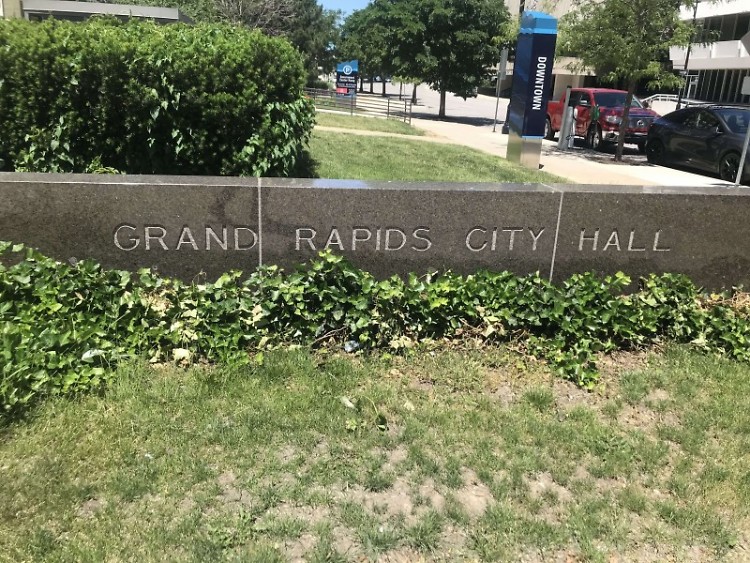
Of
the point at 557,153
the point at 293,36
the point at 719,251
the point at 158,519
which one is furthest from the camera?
the point at 293,36

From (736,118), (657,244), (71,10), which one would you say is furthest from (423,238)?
(71,10)

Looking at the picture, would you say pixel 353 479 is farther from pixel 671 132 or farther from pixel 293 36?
pixel 293 36

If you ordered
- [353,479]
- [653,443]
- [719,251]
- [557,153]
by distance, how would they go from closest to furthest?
[353,479], [653,443], [719,251], [557,153]

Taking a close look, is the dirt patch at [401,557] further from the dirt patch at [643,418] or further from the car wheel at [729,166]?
the car wheel at [729,166]

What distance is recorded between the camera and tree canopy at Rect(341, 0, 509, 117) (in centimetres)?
3128

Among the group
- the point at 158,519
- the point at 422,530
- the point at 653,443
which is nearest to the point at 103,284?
the point at 158,519

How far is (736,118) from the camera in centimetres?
1530

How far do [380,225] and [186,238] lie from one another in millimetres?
1384

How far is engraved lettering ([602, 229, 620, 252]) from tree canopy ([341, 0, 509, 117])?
27.9m

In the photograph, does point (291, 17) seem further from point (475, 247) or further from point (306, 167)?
point (475, 247)

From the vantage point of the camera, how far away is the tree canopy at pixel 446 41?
103 feet

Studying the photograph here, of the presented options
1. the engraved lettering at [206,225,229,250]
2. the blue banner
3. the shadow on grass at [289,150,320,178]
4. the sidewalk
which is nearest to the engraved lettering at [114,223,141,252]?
the engraved lettering at [206,225,229,250]

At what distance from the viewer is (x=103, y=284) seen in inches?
167

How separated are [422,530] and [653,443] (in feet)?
4.86
